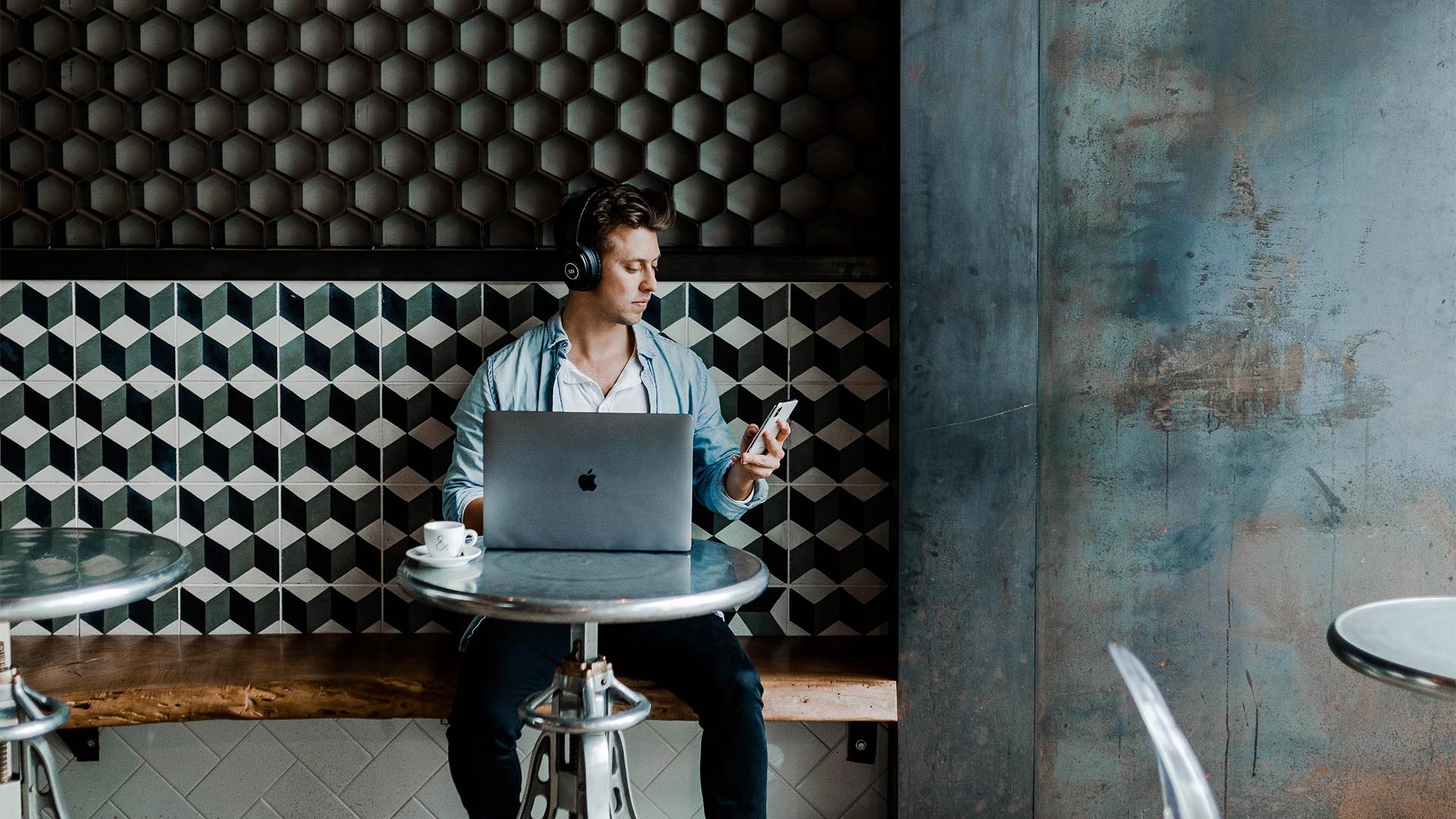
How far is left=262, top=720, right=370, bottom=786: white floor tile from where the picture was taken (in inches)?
108

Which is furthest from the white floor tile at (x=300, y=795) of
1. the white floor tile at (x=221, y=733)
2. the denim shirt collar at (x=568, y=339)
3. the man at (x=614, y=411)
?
the denim shirt collar at (x=568, y=339)

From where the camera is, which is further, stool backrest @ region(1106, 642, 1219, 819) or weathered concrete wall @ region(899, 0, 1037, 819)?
weathered concrete wall @ region(899, 0, 1037, 819)

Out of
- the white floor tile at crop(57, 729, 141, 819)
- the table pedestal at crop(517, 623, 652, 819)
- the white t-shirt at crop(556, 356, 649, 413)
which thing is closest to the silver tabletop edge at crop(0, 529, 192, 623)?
the table pedestal at crop(517, 623, 652, 819)

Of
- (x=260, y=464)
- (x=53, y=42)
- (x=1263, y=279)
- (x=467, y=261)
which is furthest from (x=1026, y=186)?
(x=53, y=42)

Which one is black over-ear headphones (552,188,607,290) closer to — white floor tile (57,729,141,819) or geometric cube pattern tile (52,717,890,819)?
geometric cube pattern tile (52,717,890,819)

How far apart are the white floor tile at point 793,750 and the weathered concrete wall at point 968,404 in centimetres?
31

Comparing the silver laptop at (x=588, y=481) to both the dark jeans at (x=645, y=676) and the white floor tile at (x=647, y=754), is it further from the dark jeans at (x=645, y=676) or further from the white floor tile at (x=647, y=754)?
the white floor tile at (x=647, y=754)

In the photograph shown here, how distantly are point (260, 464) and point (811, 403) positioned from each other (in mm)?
1530

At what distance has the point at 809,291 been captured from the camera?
276cm

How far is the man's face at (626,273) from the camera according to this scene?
239cm

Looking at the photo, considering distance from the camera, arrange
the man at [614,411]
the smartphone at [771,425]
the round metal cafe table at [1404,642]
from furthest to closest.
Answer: the man at [614,411]
the smartphone at [771,425]
the round metal cafe table at [1404,642]

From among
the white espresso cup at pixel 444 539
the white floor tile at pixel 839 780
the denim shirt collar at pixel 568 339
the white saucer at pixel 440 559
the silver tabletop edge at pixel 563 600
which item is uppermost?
the denim shirt collar at pixel 568 339

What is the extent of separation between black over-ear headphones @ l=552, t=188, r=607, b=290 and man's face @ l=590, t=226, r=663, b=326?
0.03 metres

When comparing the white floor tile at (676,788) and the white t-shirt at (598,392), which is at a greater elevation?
the white t-shirt at (598,392)
